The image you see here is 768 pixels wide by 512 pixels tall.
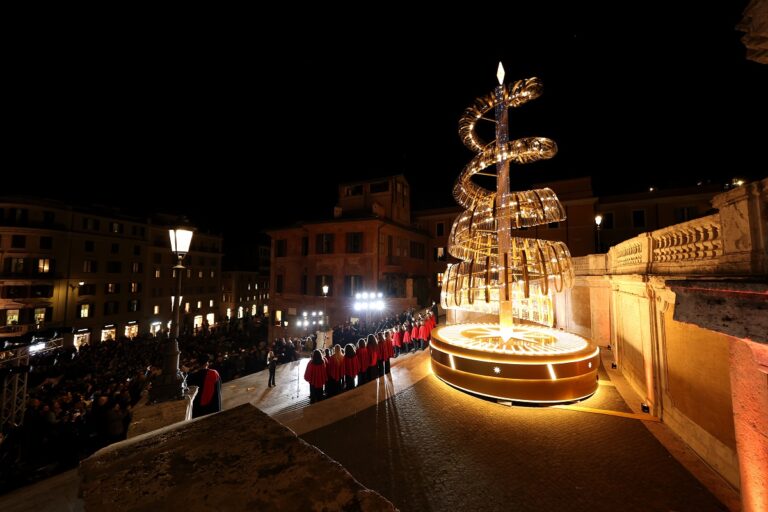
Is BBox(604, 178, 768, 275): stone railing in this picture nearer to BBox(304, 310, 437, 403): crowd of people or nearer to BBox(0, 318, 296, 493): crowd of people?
BBox(304, 310, 437, 403): crowd of people

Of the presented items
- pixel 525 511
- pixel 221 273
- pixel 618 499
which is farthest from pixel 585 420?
pixel 221 273

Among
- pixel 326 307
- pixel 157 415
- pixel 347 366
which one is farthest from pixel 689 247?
pixel 326 307

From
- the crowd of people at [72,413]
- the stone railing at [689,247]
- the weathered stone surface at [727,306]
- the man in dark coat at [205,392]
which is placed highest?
the stone railing at [689,247]

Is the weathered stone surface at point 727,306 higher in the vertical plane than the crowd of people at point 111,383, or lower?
higher

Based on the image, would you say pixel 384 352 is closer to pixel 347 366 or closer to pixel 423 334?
pixel 347 366

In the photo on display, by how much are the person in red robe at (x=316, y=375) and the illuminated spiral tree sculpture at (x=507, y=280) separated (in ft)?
12.7

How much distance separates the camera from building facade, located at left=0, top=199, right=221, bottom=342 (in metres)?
29.4

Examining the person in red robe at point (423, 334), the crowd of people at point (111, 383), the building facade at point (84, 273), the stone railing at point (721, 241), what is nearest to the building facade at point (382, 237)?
the crowd of people at point (111, 383)

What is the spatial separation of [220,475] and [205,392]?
512cm

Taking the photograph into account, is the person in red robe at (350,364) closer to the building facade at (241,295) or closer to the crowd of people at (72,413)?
the crowd of people at (72,413)

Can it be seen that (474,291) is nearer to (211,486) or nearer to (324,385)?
(324,385)

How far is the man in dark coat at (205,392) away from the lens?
5797mm

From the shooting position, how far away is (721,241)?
4.91 m

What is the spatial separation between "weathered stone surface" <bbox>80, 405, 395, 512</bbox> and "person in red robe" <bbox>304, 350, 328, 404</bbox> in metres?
8.00
